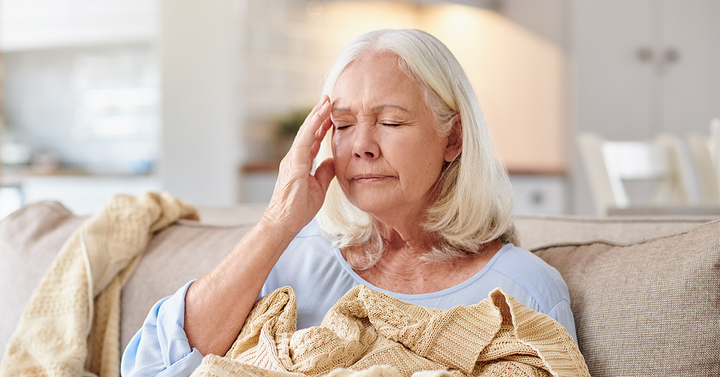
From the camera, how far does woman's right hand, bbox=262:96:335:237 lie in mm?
1121

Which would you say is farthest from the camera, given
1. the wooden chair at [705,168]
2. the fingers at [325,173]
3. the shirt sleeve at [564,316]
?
the wooden chair at [705,168]

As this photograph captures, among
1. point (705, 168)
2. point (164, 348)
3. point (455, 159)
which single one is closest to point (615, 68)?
point (705, 168)

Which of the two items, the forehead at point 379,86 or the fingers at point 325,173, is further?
the fingers at point 325,173

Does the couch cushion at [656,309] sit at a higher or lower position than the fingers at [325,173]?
lower

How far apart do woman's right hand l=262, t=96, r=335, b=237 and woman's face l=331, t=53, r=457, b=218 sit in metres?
0.04

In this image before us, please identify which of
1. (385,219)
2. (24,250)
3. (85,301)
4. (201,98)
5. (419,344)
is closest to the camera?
(419,344)

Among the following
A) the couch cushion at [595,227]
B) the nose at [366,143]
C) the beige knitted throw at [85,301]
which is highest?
the nose at [366,143]

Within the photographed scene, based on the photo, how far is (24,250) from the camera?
142 cm

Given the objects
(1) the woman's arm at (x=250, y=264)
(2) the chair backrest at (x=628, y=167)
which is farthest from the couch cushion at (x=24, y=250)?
(2) the chair backrest at (x=628, y=167)

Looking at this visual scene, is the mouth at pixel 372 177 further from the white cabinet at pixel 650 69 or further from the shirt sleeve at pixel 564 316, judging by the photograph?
the white cabinet at pixel 650 69

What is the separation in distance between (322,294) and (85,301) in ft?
1.64

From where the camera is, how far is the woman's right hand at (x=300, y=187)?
1.12m

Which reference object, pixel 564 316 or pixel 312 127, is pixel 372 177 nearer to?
pixel 312 127

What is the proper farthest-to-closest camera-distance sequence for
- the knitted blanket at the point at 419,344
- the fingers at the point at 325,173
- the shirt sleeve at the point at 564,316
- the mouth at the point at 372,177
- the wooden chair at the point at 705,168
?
the wooden chair at the point at 705,168, the fingers at the point at 325,173, the mouth at the point at 372,177, the shirt sleeve at the point at 564,316, the knitted blanket at the point at 419,344
